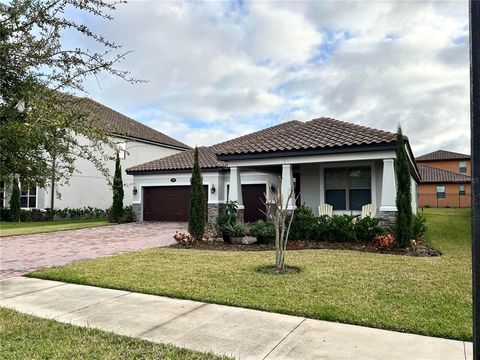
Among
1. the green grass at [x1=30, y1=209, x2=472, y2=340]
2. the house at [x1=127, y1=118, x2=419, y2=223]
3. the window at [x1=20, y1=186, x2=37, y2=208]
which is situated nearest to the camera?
the green grass at [x1=30, y1=209, x2=472, y2=340]

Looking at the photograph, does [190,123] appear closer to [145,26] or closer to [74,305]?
[145,26]

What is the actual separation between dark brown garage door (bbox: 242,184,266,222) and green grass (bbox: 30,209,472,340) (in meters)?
9.35

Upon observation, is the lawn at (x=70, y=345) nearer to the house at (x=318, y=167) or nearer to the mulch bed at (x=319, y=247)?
the house at (x=318, y=167)

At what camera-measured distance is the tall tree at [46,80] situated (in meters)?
4.30

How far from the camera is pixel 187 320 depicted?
16.0ft

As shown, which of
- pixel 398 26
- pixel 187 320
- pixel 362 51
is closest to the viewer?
pixel 187 320

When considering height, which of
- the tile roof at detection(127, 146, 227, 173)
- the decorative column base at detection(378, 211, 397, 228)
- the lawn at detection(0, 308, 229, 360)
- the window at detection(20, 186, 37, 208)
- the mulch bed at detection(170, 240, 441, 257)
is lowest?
the lawn at detection(0, 308, 229, 360)

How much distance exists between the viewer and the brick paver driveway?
375 inches

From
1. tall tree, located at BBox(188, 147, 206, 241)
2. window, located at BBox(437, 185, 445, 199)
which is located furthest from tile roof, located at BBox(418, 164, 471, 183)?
tall tree, located at BBox(188, 147, 206, 241)

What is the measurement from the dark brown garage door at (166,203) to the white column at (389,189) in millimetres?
12378

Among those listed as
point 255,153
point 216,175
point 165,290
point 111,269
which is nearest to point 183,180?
point 216,175

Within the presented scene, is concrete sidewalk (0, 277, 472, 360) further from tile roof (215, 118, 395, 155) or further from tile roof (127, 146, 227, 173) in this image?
tile roof (127, 146, 227, 173)

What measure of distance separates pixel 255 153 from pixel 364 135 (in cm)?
402

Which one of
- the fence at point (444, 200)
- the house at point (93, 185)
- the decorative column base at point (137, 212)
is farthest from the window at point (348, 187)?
the fence at point (444, 200)
